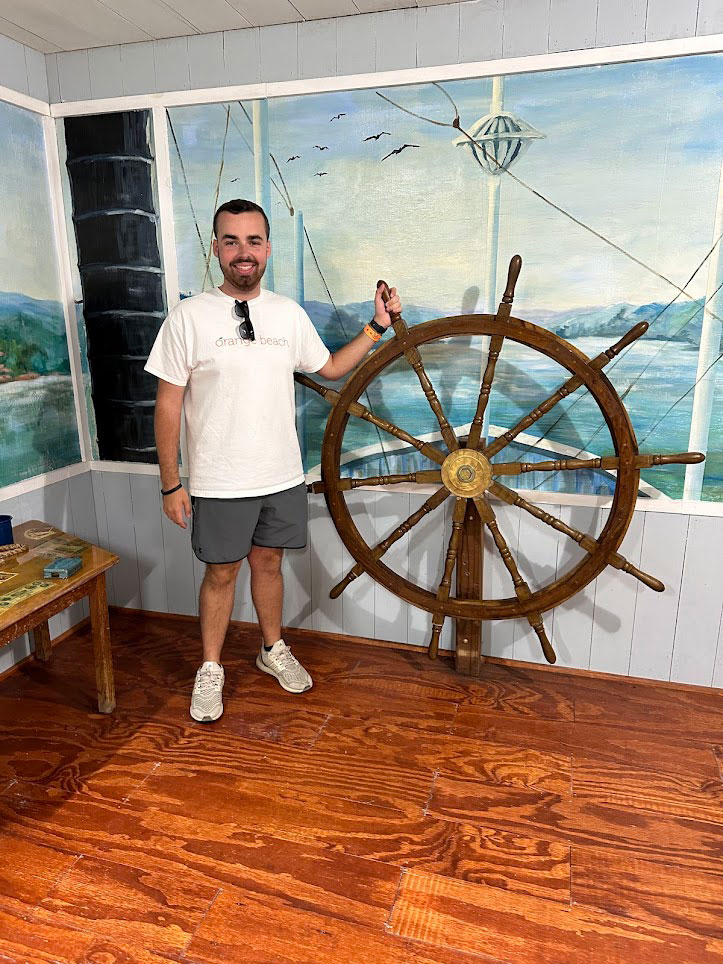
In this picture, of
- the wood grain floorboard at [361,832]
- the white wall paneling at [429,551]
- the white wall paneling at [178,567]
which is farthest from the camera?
the white wall paneling at [178,567]

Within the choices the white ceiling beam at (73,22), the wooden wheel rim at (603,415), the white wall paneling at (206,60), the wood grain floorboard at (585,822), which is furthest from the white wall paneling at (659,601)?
the white ceiling beam at (73,22)

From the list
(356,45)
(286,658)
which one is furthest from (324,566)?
(356,45)

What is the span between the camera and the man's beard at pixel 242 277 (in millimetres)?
2133

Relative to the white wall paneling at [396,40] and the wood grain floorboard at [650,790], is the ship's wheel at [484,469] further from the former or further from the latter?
the white wall paneling at [396,40]

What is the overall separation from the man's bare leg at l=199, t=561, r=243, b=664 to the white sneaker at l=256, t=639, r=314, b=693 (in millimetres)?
193

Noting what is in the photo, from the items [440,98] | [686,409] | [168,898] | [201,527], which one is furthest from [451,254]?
[168,898]

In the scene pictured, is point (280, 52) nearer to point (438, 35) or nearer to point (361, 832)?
point (438, 35)

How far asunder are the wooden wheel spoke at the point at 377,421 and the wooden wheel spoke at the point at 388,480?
0.05m

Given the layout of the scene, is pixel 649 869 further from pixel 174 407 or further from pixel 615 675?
pixel 174 407

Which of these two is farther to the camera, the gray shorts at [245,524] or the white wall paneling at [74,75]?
the white wall paneling at [74,75]

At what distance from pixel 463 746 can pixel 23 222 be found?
2.31m

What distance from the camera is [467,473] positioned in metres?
2.21

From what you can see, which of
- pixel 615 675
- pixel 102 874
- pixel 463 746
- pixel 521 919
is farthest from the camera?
pixel 615 675

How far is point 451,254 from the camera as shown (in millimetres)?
2344
